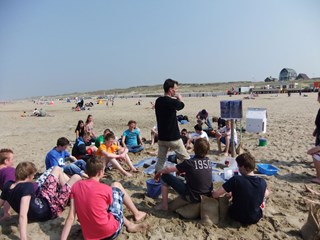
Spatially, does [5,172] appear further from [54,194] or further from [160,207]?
[160,207]

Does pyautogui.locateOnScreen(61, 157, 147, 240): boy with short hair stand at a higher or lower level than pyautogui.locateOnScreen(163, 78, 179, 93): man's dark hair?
lower

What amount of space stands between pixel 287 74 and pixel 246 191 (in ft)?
408

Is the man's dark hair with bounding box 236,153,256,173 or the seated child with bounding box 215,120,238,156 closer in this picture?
the man's dark hair with bounding box 236,153,256,173

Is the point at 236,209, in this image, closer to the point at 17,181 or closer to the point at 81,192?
the point at 81,192

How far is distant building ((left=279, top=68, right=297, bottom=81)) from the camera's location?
373ft

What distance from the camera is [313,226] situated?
3145mm

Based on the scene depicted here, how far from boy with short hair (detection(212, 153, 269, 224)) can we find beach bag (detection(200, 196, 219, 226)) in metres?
0.15

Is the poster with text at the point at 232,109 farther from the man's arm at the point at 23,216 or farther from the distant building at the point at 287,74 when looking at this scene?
the distant building at the point at 287,74

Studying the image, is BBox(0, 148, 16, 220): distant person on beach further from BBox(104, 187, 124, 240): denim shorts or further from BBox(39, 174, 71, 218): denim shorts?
BBox(104, 187, 124, 240): denim shorts

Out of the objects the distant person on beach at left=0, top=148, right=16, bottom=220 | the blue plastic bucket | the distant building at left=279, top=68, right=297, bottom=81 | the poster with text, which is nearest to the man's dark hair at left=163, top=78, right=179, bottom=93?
the blue plastic bucket

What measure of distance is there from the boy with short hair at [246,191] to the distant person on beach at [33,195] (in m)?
2.32

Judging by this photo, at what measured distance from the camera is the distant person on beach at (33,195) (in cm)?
326

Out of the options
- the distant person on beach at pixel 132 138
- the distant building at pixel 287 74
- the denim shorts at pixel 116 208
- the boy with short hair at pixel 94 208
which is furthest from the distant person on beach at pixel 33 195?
the distant building at pixel 287 74

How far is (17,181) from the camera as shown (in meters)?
3.41
